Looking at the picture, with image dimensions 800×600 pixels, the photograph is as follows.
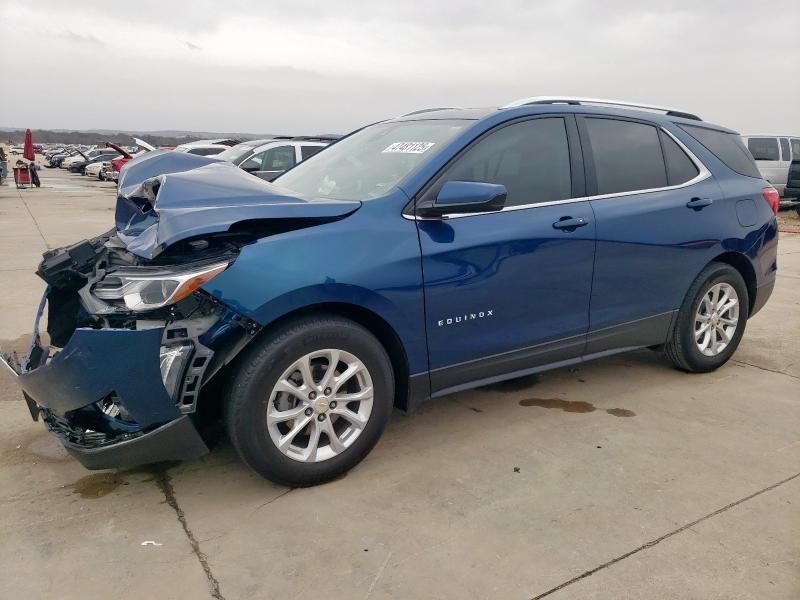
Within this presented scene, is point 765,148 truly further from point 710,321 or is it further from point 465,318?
point 465,318

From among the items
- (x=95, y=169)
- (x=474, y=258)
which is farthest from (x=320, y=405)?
(x=95, y=169)

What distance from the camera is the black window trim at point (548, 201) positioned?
3.19m

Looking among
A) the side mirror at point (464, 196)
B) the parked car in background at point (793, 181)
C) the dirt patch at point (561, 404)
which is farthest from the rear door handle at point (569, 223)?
the parked car in background at point (793, 181)

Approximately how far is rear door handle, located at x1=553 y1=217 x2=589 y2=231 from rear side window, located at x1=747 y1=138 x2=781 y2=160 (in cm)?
1447

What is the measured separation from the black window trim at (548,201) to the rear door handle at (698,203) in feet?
3.05

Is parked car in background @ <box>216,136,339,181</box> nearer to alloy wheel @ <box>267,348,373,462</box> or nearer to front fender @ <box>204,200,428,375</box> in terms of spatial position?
front fender @ <box>204,200,428,375</box>

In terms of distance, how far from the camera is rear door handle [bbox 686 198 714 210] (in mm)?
4238

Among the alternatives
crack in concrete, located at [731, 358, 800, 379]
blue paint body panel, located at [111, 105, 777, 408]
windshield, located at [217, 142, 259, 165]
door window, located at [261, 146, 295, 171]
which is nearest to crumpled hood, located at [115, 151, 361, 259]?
blue paint body panel, located at [111, 105, 777, 408]

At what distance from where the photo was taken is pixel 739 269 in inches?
184

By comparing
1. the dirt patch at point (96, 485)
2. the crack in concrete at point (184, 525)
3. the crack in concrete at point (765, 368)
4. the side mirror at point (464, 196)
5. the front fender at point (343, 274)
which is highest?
the side mirror at point (464, 196)

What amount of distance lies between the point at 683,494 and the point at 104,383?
8.42 feet

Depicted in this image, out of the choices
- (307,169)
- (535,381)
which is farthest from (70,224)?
(535,381)

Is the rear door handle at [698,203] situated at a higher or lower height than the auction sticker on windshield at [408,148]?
lower

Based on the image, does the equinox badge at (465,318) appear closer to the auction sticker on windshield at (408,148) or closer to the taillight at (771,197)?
the auction sticker on windshield at (408,148)
